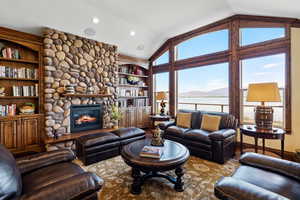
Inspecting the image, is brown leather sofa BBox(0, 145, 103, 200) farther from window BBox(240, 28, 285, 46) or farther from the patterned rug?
window BBox(240, 28, 285, 46)

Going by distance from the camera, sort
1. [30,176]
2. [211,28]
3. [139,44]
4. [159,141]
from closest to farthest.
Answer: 1. [30,176]
2. [159,141]
3. [211,28]
4. [139,44]

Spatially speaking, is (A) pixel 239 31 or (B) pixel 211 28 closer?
(A) pixel 239 31

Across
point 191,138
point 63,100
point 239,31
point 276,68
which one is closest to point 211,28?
point 239,31

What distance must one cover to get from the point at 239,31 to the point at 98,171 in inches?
174

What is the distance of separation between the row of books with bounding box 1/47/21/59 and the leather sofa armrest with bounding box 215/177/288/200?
4.43 meters

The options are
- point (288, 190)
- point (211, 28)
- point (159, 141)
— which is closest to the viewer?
point (288, 190)

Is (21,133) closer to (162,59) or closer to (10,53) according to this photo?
(10,53)

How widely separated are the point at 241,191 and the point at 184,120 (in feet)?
9.30

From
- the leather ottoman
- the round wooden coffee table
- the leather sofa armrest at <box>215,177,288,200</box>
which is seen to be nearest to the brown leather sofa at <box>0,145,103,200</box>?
the round wooden coffee table

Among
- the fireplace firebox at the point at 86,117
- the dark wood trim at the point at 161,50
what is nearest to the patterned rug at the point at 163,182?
the fireplace firebox at the point at 86,117

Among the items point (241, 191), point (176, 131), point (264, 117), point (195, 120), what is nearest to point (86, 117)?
point (176, 131)

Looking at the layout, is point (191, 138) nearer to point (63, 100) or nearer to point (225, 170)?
point (225, 170)

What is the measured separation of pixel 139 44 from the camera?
4.94m

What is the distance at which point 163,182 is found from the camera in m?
2.16
